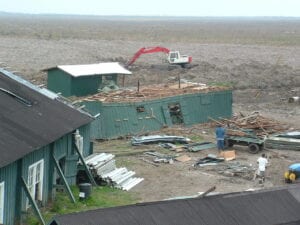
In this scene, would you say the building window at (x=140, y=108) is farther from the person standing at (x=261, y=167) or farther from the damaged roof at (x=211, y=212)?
the damaged roof at (x=211, y=212)

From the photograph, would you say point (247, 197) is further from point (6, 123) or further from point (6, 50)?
point (6, 50)

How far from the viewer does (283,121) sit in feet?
133

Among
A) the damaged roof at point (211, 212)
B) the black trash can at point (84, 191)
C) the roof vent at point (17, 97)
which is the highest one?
the roof vent at point (17, 97)

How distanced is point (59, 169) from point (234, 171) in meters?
8.46

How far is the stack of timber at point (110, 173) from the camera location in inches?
992

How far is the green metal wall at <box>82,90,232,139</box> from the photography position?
34094mm

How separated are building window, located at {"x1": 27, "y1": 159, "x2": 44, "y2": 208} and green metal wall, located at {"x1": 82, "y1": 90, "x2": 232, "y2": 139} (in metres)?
11.8

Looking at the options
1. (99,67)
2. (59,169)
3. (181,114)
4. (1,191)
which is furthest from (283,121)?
(1,191)

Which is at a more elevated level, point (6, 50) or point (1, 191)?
point (1, 191)

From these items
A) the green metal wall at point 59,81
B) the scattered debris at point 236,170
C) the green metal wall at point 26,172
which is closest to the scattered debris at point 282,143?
the scattered debris at point 236,170

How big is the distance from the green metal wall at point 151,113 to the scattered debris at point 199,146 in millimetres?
3607

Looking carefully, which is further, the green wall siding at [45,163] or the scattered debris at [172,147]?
the scattered debris at [172,147]

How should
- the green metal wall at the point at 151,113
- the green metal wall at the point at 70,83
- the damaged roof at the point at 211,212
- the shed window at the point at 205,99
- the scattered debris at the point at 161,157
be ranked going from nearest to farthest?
the damaged roof at the point at 211,212 < the scattered debris at the point at 161,157 < the green metal wall at the point at 151,113 < the green metal wall at the point at 70,83 < the shed window at the point at 205,99

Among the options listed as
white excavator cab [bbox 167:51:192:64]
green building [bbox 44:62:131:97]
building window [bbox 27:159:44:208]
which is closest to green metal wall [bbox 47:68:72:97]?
green building [bbox 44:62:131:97]
